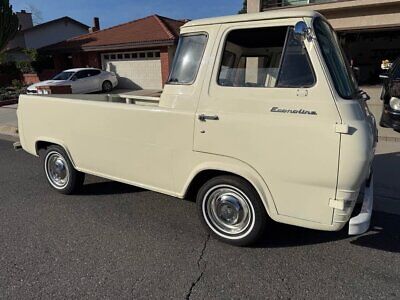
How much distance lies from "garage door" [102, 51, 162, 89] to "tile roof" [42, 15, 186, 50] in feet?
3.03

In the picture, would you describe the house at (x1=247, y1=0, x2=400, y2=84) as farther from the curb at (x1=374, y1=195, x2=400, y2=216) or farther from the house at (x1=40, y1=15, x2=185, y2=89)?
the curb at (x1=374, y1=195, x2=400, y2=216)

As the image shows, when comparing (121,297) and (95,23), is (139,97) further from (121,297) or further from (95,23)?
(95,23)

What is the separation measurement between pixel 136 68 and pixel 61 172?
55.6ft

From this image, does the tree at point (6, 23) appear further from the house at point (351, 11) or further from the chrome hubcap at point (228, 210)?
the chrome hubcap at point (228, 210)

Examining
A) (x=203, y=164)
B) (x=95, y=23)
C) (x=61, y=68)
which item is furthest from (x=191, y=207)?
(x=95, y=23)

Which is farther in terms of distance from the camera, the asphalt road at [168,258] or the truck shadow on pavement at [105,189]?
the truck shadow on pavement at [105,189]

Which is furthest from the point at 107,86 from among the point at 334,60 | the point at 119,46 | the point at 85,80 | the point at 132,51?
the point at 334,60

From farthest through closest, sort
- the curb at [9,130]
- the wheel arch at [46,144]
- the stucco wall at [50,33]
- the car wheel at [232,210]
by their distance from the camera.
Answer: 1. the stucco wall at [50,33]
2. the curb at [9,130]
3. the wheel arch at [46,144]
4. the car wheel at [232,210]

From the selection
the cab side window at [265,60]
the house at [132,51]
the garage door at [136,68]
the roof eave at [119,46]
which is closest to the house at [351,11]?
the roof eave at [119,46]

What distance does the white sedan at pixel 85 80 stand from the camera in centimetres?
1823

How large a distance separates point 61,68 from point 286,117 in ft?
81.4

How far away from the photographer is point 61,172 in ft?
15.5

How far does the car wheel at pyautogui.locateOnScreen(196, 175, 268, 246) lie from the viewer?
315cm

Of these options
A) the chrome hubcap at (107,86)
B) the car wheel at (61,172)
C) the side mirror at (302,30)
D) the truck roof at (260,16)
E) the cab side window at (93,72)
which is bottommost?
the car wheel at (61,172)
